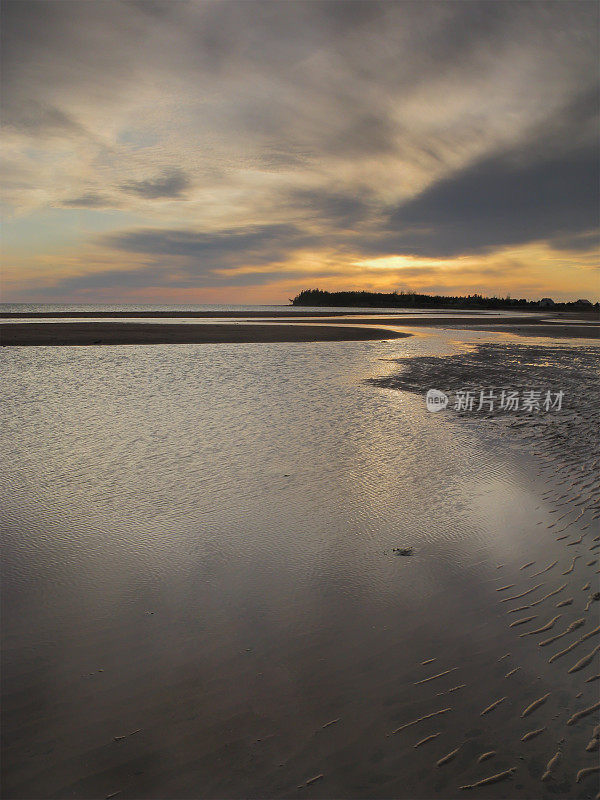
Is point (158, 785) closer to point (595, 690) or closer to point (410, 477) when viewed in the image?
point (595, 690)

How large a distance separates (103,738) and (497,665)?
247 centimetres

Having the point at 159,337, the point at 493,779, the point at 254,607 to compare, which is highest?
the point at 159,337

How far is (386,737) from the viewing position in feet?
9.26

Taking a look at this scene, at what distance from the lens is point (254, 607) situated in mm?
4023

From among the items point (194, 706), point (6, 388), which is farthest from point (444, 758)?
point (6, 388)

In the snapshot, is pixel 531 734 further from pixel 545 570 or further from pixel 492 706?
pixel 545 570

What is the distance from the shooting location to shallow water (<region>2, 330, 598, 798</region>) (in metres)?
2.69

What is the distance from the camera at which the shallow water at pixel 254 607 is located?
269 cm

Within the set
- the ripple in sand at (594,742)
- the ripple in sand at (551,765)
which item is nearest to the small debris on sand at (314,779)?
the ripple in sand at (551,765)

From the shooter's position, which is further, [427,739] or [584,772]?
[427,739]

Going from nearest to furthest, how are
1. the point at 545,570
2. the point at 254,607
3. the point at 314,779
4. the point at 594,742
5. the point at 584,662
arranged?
1. the point at 314,779
2. the point at 594,742
3. the point at 584,662
4. the point at 254,607
5. the point at 545,570

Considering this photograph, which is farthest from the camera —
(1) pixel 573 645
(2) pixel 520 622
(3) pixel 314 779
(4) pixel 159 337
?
(4) pixel 159 337

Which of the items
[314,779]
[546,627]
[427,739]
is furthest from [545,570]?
[314,779]

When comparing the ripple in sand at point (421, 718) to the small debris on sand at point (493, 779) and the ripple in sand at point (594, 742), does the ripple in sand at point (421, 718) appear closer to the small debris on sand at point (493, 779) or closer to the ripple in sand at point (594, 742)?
the small debris on sand at point (493, 779)
